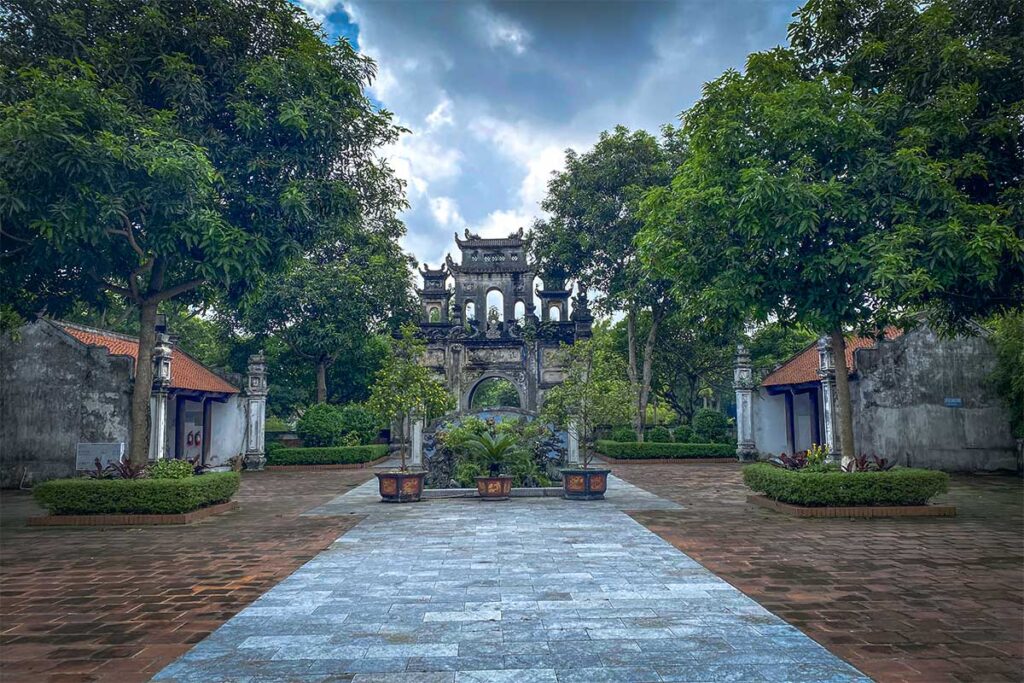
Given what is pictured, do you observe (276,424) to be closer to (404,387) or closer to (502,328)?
(502,328)

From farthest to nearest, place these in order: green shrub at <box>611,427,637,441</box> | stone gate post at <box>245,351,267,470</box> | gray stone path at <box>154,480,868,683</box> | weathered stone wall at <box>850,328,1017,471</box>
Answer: green shrub at <box>611,427,637,441</box> < stone gate post at <box>245,351,267,470</box> < weathered stone wall at <box>850,328,1017,471</box> < gray stone path at <box>154,480,868,683</box>

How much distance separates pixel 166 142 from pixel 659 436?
24.7 metres

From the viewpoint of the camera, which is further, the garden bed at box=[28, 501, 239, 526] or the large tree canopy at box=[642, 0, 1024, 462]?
the garden bed at box=[28, 501, 239, 526]

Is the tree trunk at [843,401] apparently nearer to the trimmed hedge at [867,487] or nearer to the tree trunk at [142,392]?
the trimmed hedge at [867,487]

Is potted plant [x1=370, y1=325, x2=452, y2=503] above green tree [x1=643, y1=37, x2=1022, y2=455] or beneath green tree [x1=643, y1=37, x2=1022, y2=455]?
beneath

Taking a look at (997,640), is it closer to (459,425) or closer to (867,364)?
(459,425)

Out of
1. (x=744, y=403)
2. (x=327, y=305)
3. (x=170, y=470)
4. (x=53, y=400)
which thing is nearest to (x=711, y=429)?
(x=744, y=403)

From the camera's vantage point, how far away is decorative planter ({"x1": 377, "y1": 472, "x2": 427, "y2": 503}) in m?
14.6

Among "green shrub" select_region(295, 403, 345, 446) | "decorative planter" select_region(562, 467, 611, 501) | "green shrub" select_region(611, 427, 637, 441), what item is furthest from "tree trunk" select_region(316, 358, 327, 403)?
"decorative planter" select_region(562, 467, 611, 501)

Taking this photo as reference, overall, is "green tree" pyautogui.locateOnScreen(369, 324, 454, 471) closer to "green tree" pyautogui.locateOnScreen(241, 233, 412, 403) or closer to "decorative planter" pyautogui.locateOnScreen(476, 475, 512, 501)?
"decorative planter" pyautogui.locateOnScreen(476, 475, 512, 501)

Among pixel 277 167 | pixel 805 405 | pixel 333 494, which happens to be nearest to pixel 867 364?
pixel 805 405

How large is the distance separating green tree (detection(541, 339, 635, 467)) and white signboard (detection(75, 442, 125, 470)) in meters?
10.9

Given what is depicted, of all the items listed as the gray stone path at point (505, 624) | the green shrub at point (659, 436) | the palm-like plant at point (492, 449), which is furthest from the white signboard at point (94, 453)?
the green shrub at point (659, 436)

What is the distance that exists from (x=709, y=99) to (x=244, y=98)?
9903mm
